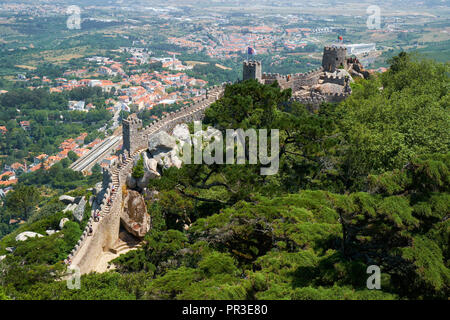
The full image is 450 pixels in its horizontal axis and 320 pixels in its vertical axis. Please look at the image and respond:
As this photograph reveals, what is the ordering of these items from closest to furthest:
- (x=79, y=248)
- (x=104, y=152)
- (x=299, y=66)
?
(x=79, y=248), (x=104, y=152), (x=299, y=66)

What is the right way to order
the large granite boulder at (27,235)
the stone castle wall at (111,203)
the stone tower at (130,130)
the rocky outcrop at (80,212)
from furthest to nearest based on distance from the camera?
the large granite boulder at (27,235) → the rocky outcrop at (80,212) → the stone tower at (130,130) → the stone castle wall at (111,203)

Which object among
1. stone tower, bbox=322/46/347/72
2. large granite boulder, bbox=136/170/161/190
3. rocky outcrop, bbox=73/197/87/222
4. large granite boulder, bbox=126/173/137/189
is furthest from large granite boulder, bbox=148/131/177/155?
stone tower, bbox=322/46/347/72

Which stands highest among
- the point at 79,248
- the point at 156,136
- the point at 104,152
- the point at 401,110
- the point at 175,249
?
the point at 401,110

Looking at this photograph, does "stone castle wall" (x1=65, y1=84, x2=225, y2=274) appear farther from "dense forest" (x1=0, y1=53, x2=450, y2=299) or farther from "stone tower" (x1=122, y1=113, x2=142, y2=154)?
"dense forest" (x1=0, y1=53, x2=450, y2=299)

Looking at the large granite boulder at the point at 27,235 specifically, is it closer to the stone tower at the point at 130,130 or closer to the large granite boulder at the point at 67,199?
the large granite boulder at the point at 67,199

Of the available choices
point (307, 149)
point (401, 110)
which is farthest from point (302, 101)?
point (307, 149)

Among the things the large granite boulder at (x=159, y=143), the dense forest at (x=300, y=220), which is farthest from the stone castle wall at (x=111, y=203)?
the dense forest at (x=300, y=220)

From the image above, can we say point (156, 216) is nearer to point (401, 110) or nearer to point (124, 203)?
point (124, 203)
